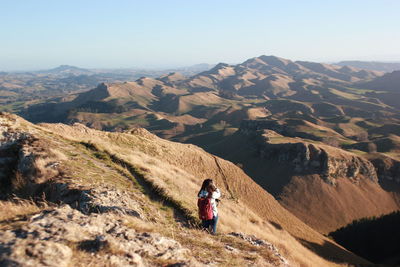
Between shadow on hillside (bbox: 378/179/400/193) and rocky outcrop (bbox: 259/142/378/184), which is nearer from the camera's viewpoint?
rocky outcrop (bbox: 259/142/378/184)

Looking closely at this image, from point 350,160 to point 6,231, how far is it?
595 ft

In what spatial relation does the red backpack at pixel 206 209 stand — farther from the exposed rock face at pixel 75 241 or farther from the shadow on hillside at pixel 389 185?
the shadow on hillside at pixel 389 185

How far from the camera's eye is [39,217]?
→ 9906mm

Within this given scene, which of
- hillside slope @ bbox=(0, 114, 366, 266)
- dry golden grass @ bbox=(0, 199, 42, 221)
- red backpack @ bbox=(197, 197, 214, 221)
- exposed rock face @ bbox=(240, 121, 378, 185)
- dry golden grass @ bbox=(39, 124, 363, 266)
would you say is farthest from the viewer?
exposed rock face @ bbox=(240, 121, 378, 185)

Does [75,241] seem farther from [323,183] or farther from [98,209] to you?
[323,183]

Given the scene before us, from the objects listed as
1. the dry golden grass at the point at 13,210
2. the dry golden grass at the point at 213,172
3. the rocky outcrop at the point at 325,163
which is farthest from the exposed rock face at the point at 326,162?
the dry golden grass at the point at 13,210

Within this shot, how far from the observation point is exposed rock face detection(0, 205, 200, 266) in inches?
290

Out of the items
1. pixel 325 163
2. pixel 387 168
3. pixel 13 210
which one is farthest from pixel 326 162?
pixel 13 210

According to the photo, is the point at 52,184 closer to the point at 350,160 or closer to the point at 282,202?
the point at 282,202

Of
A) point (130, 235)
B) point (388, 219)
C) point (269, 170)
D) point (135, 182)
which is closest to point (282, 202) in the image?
point (269, 170)

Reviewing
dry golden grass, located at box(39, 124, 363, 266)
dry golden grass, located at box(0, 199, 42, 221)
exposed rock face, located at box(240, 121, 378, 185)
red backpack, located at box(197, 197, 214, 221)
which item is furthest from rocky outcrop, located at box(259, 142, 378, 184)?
dry golden grass, located at box(0, 199, 42, 221)

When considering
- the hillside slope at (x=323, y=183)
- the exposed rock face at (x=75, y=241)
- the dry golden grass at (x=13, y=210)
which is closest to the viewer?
the exposed rock face at (x=75, y=241)

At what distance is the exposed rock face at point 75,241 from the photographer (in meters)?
7.36

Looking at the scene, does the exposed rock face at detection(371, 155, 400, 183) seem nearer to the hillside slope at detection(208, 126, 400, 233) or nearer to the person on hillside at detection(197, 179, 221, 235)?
the hillside slope at detection(208, 126, 400, 233)
